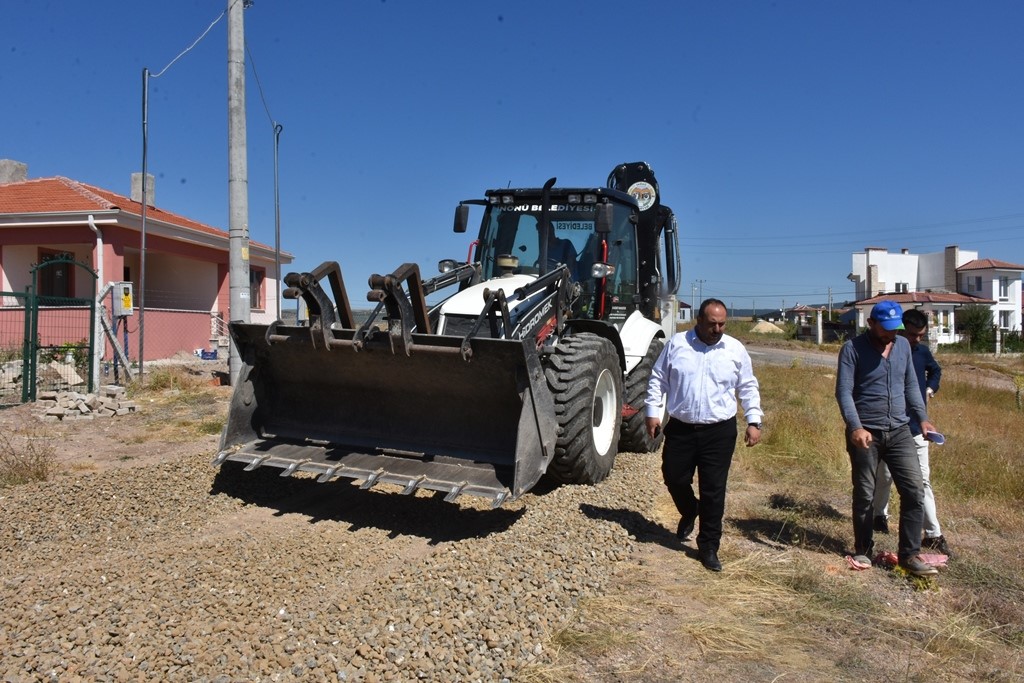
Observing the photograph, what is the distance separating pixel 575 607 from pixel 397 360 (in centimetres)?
230

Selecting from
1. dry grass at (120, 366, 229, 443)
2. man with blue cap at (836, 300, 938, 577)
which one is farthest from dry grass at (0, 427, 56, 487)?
man with blue cap at (836, 300, 938, 577)

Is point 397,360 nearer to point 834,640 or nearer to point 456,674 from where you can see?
point 456,674

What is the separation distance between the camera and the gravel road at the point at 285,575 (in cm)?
343

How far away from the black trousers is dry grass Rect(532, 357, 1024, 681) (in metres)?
0.25

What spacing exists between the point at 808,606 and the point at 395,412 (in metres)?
3.16

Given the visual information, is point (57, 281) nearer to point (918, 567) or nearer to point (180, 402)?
point (180, 402)

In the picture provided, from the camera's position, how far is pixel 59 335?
51.6 feet

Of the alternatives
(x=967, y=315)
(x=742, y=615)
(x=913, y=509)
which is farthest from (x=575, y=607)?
(x=967, y=315)

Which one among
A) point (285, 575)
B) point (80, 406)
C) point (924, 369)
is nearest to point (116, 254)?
point (80, 406)

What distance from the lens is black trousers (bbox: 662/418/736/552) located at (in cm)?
494

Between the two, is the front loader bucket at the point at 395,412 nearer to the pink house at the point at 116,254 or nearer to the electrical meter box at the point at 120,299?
the electrical meter box at the point at 120,299

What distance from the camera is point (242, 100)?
11430mm

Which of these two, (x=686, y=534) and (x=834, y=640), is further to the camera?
(x=686, y=534)

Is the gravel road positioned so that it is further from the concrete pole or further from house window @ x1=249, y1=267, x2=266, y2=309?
house window @ x1=249, y1=267, x2=266, y2=309
